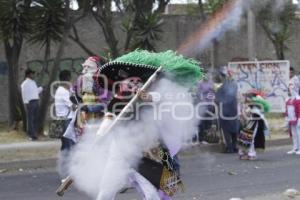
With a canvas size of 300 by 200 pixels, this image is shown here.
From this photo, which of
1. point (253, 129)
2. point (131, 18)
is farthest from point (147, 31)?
point (253, 129)

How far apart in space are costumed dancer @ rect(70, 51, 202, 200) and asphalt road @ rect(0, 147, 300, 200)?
8.39 ft

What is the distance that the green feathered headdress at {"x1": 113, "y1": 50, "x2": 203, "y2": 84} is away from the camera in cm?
605

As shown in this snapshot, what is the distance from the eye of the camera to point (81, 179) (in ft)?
21.0

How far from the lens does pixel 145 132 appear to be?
6027 millimetres

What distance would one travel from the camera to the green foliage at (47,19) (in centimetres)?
1546

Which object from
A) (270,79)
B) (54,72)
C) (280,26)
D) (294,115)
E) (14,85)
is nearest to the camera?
(294,115)

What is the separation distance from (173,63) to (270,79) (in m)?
13.7

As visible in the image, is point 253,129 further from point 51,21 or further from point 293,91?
point 51,21

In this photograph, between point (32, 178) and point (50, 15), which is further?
point (50, 15)

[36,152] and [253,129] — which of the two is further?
[36,152]

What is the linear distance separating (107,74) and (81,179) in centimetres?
103

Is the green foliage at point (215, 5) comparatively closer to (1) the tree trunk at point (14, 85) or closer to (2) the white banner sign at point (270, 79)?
(2) the white banner sign at point (270, 79)

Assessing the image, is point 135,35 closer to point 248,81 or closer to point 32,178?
point 248,81

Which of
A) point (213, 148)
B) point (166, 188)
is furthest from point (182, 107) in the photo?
point (213, 148)
